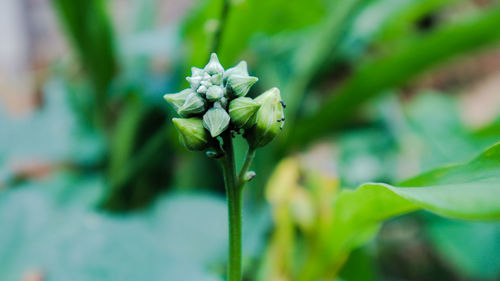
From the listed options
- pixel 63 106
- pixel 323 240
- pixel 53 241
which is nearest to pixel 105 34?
pixel 63 106

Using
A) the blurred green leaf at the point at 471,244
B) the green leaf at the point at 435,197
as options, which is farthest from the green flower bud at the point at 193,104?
the blurred green leaf at the point at 471,244

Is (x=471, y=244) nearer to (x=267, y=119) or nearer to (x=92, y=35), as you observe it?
(x=267, y=119)

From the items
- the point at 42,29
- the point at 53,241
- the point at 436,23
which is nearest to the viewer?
the point at 53,241

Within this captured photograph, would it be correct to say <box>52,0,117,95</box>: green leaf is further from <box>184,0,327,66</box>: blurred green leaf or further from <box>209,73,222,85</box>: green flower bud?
<box>209,73,222,85</box>: green flower bud

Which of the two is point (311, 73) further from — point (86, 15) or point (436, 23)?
point (436, 23)

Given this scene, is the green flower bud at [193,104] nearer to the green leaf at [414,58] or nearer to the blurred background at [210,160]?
the blurred background at [210,160]

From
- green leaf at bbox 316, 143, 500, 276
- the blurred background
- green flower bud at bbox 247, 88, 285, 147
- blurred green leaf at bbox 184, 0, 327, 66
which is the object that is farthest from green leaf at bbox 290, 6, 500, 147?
green flower bud at bbox 247, 88, 285, 147

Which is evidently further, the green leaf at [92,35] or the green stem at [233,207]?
the green leaf at [92,35]

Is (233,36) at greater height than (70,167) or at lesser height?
greater
